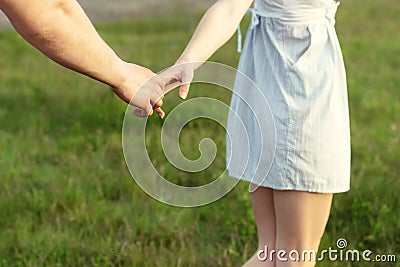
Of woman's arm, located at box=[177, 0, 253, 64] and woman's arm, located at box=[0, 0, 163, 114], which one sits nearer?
woman's arm, located at box=[0, 0, 163, 114]

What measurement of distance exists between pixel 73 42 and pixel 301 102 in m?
0.78

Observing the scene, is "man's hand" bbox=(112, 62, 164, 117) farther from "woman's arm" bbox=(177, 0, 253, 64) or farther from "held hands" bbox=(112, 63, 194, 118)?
"woman's arm" bbox=(177, 0, 253, 64)

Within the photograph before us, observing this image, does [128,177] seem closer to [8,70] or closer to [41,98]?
[41,98]

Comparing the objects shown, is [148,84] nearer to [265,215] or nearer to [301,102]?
[301,102]

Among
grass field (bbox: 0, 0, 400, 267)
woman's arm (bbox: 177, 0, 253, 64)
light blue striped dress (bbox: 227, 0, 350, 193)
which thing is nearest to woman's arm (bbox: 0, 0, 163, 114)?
woman's arm (bbox: 177, 0, 253, 64)

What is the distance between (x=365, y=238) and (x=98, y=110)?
271cm

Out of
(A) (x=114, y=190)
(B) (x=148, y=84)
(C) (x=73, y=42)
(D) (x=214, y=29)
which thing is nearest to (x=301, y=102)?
(D) (x=214, y=29)

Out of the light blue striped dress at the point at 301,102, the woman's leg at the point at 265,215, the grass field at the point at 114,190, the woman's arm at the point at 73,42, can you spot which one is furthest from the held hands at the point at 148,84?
the grass field at the point at 114,190

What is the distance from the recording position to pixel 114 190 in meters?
4.53

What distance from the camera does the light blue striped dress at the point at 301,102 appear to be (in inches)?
106

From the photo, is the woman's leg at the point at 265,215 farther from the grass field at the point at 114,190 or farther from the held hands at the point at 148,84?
the grass field at the point at 114,190

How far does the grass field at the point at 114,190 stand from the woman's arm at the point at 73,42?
115 centimetres

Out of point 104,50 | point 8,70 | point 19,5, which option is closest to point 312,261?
point 104,50

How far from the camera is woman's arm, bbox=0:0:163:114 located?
2.35m
